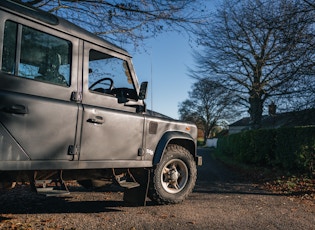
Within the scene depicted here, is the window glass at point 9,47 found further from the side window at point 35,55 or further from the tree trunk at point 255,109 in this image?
the tree trunk at point 255,109

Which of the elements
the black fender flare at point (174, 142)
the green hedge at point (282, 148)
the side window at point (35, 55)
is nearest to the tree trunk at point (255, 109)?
the green hedge at point (282, 148)

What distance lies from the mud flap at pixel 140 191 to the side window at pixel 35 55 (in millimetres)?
1904

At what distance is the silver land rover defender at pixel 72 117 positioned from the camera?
350cm

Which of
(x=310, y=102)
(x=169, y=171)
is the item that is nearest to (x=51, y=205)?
(x=169, y=171)

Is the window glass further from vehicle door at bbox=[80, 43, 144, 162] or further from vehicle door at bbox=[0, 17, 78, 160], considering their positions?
vehicle door at bbox=[80, 43, 144, 162]

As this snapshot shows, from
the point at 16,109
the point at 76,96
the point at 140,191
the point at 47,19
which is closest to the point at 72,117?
the point at 76,96

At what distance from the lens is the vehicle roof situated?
11.7 feet

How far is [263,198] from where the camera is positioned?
7.11m

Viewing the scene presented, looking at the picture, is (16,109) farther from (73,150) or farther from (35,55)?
(73,150)

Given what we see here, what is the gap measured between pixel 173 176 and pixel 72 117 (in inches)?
91.9

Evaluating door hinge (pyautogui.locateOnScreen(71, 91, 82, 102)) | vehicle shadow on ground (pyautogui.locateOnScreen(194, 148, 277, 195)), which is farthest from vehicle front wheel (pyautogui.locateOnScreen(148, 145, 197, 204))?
vehicle shadow on ground (pyautogui.locateOnScreen(194, 148, 277, 195))

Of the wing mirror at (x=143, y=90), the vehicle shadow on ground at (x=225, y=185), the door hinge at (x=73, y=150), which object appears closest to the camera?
the door hinge at (x=73, y=150)

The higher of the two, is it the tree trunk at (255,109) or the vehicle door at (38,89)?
the tree trunk at (255,109)

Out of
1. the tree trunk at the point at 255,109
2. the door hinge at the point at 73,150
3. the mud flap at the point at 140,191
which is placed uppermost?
the tree trunk at the point at 255,109
